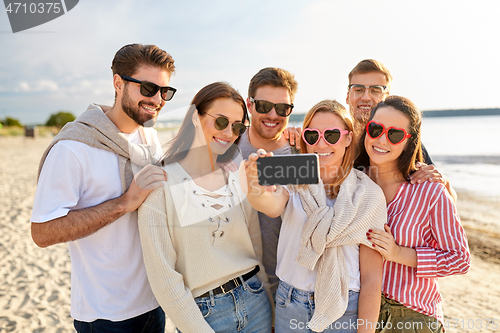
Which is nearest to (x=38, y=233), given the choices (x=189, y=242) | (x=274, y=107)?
(x=189, y=242)

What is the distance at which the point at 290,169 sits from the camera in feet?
6.43

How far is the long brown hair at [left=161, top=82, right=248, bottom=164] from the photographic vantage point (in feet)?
8.00

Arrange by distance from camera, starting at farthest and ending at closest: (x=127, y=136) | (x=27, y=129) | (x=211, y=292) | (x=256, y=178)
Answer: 1. (x=27, y=129)
2. (x=127, y=136)
3. (x=211, y=292)
4. (x=256, y=178)

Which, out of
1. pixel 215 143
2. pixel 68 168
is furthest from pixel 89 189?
pixel 215 143

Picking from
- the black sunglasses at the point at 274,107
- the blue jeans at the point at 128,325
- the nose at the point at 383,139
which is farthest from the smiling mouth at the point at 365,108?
the blue jeans at the point at 128,325

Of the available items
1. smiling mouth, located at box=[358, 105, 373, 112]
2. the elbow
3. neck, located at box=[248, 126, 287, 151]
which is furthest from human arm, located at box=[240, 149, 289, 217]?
smiling mouth, located at box=[358, 105, 373, 112]

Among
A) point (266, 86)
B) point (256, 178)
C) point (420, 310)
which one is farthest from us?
point (266, 86)

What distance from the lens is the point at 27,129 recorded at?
1662 inches

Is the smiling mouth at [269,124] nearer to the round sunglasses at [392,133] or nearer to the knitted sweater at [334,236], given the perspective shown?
the round sunglasses at [392,133]

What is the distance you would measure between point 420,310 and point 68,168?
275cm

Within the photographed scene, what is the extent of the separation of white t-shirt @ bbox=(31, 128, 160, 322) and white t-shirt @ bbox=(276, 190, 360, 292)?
1.09m

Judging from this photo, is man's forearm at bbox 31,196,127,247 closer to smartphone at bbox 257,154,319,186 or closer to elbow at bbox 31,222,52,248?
elbow at bbox 31,222,52,248

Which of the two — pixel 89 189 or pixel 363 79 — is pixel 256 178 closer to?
pixel 89 189

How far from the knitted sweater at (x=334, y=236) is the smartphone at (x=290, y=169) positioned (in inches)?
15.1
